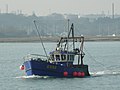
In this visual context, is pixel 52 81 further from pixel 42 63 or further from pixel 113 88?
pixel 113 88

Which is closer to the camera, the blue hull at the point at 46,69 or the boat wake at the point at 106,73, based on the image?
the blue hull at the point at 46,69

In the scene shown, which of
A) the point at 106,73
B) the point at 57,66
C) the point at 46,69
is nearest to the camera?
the point at 46,69

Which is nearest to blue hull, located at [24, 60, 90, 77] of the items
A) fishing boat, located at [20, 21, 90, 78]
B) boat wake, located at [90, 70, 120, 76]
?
fishing boat, located at [20, 21, 90, 78]

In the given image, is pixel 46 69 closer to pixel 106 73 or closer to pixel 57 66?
pixel 57 66

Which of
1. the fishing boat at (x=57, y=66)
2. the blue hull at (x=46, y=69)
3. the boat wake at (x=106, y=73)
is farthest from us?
the boat wake at (x=106, y=73)

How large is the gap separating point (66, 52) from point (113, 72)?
1087 centimetres

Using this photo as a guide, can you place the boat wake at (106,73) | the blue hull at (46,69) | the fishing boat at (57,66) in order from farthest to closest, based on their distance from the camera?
the boat wake at (106,73), the fishing boat at (57,66), the blue hull at (46,69)

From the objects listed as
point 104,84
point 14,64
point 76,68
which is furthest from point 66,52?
point 14,64

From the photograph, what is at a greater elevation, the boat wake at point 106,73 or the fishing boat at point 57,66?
the fishing boat at point 57,66

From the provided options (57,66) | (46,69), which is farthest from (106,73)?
(46,69)

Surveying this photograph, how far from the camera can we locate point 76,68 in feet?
275

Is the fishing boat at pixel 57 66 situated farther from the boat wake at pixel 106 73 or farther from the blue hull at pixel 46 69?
the boat wake at pixel 106 73

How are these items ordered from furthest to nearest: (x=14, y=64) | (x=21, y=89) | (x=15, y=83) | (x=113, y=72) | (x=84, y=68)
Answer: (x=14, y=64) < (x=113, y=72) < (x=84, y=68) < (x=15, y=83) < (x=21, y=89)

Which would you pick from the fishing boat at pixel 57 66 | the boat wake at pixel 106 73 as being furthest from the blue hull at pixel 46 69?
the boat wake at pixel 106 73
